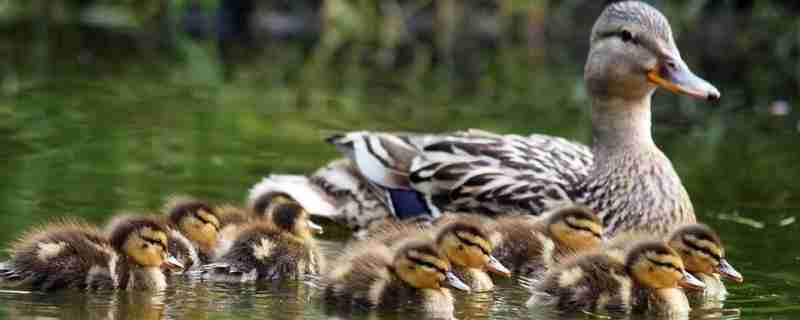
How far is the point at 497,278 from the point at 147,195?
195cm

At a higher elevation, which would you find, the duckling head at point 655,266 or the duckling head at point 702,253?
the duckling head at point 702,253

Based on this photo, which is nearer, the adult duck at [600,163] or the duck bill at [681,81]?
the duck bill at [681,81]

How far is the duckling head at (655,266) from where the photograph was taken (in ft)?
19.6

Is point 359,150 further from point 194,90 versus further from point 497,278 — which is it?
point 194,90

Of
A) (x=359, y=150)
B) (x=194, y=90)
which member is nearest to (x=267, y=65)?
(x=194, y=90)

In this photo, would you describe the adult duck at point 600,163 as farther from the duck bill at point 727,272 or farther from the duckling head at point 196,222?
the duckling head at point 196,222

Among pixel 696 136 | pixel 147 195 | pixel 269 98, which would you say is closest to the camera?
pixel 147 195

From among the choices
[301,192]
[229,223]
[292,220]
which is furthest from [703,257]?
[301,192]

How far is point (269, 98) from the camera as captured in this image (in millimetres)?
11438

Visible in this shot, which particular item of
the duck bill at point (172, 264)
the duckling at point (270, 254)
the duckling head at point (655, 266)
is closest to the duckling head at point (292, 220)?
the duckling at point (270, 254)

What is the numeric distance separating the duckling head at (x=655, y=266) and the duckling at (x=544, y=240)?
0.60m

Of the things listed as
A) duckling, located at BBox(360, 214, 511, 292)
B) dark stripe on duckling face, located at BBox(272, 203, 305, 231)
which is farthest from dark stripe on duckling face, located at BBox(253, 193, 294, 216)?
duckling, located at BBox(360, 214, 511, 292)

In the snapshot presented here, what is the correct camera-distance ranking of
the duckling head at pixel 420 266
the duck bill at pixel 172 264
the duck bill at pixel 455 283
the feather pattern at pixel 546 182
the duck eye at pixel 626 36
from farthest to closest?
1. the duck eye at pixel 626 36
2. the feather pattern at pixel 546 182
3. the duck bill at pixel 172 264
4. the duck bill at pixel 455 283
5. the duckling head at pixel 420 266

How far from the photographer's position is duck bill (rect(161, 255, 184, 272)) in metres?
6.02
